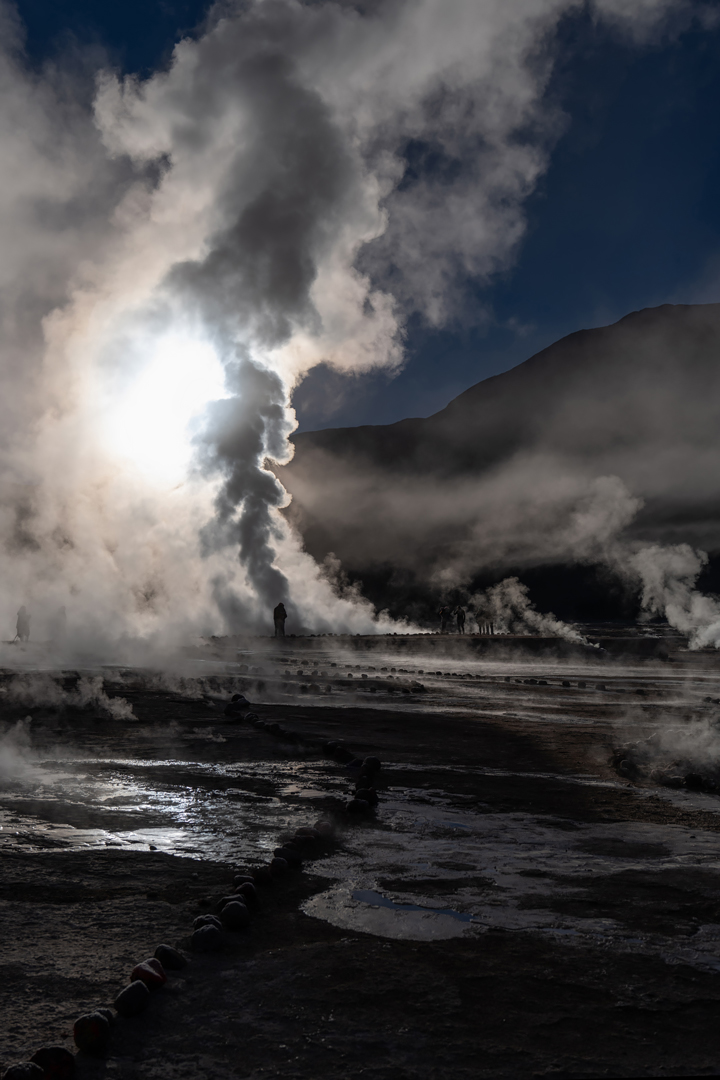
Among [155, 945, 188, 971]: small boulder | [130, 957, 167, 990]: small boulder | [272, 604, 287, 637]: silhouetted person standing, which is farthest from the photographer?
[272, 604, 287, 637]: silhouetted person standing

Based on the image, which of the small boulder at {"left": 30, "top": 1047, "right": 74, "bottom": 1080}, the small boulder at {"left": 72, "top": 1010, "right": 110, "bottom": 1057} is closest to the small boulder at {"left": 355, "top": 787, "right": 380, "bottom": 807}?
the small boulder at {"left": 72, "top": 1010, "right": 110, "bottom": 1057}

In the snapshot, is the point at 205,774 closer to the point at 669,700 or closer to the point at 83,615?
the point at 669,700

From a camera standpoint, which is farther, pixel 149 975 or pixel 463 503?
pixel 463 503

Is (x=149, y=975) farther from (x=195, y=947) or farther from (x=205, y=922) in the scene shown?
(x=205, y=922)

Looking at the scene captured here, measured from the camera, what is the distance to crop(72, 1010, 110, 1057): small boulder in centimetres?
271

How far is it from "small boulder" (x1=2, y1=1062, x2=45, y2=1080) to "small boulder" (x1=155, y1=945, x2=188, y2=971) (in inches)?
37.6

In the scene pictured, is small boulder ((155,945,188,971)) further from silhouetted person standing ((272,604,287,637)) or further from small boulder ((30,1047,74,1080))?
silhouetted person standing ((272,604,287,637))

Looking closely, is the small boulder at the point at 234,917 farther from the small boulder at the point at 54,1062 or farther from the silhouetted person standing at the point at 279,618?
the silhouetted person standing at the point at 279,618

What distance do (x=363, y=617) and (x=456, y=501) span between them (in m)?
105

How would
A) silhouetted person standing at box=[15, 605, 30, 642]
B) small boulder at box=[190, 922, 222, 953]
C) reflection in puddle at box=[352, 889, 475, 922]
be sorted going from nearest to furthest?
small boulder at box=[190, 922, 222, 953] → reflection in puddle at box=[352, 889, 475, 922] → silhouetted person standing at box=[15, 605, 30, 642]

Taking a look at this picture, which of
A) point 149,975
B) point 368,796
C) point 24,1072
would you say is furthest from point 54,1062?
point 368,796

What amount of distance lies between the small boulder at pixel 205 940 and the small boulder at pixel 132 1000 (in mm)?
635

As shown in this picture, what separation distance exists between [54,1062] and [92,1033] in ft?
0.68

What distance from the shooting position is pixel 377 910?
420cm
